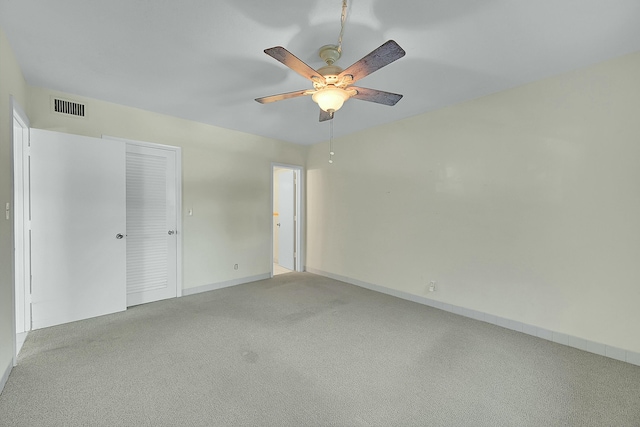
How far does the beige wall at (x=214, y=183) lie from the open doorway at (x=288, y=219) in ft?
1.86

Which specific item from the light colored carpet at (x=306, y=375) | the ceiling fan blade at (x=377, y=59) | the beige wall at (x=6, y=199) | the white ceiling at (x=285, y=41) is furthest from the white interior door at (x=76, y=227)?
the ceiling fan blade at (x=377, y=59)

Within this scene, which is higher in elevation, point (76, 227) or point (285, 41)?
point (285, 41)

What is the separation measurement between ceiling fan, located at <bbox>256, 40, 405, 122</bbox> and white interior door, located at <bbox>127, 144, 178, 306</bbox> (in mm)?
2334

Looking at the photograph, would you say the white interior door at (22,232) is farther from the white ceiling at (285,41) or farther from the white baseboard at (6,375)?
the white baseboard at (6,375)

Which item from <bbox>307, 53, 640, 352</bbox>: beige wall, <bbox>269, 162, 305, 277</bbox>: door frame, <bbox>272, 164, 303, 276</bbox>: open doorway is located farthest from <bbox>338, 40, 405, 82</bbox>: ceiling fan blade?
<bbox>269, 162, 305, 277</bbox>: door frame

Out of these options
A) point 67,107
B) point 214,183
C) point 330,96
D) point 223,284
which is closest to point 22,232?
point 67,107

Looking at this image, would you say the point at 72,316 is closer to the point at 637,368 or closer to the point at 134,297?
the point at 134,297

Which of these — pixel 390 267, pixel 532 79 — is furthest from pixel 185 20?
pixel 390 267

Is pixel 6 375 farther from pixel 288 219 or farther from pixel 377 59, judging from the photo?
pixel 288 219

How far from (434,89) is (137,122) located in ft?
12.1

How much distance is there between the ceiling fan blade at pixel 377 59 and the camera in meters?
1.54

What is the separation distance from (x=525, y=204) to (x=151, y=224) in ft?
15.0

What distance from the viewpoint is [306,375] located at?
2070 mm

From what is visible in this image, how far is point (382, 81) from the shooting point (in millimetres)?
2686
